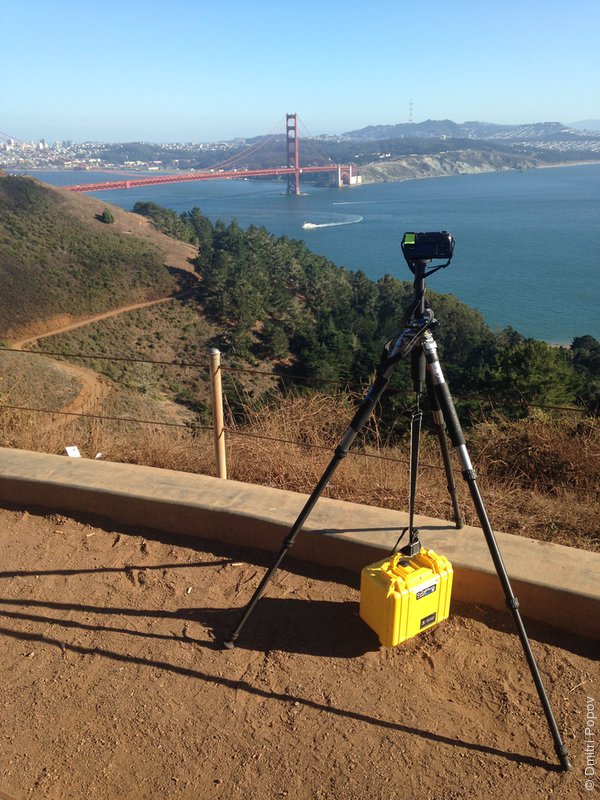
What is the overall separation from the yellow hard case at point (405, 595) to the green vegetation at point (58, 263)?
32.6 meters

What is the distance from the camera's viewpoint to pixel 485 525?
179 centimetres

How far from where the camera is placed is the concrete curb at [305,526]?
→ 2.15 meters

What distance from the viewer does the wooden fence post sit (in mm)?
2975

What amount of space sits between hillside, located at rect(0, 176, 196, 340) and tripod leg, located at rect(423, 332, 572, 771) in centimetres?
3250

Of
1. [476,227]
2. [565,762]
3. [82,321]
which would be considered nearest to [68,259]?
[82,321]

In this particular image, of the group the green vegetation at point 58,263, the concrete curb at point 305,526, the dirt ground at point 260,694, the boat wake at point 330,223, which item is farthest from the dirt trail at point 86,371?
the boat wake at point 330,223

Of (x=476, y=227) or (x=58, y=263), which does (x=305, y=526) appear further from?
(x=476, y=227)

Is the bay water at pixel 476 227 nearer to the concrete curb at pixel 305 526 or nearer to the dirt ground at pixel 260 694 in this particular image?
the concrete curb at pixel 305 526

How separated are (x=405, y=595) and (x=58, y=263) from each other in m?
41.3

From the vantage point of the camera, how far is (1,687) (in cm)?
200

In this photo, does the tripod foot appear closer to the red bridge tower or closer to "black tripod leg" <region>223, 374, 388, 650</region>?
"black tripod leg" <region>223, 374, 388, 650</region>

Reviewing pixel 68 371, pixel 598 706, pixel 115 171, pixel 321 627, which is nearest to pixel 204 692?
pixel 321 627

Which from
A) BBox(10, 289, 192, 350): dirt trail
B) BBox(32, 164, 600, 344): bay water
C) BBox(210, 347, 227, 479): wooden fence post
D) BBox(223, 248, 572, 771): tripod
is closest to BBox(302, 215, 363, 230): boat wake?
BBox(32, 164, 600, 344): bay water

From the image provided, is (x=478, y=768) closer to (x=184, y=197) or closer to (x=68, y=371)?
(x=68, y=371)
